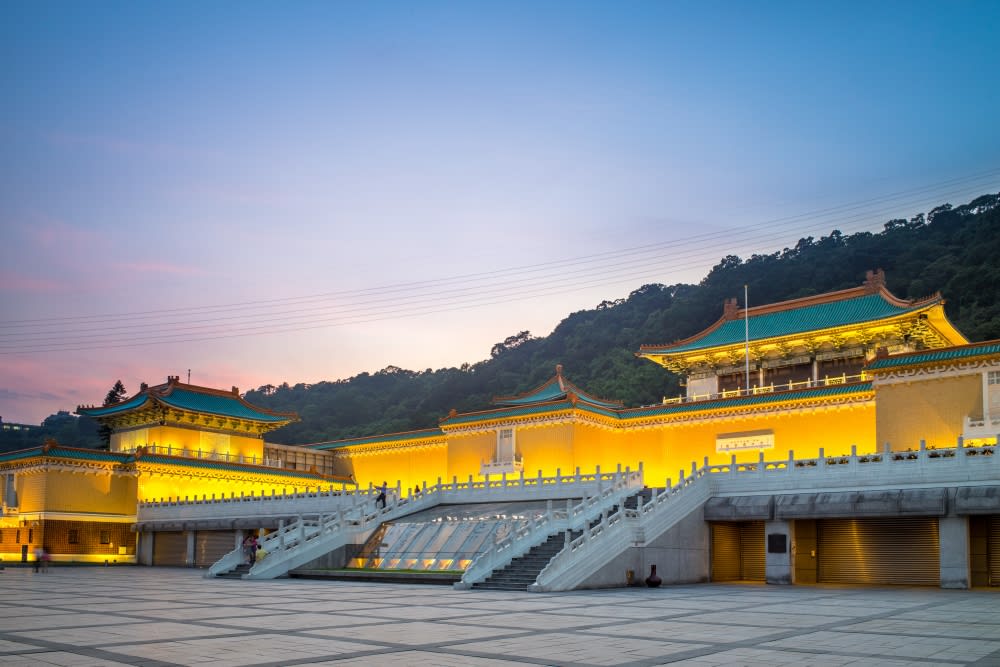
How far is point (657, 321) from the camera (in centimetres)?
8844

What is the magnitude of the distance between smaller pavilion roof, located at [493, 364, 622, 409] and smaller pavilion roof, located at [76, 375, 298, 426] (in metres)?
16.6

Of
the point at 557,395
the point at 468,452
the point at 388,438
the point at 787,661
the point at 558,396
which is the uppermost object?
the point at 557,395

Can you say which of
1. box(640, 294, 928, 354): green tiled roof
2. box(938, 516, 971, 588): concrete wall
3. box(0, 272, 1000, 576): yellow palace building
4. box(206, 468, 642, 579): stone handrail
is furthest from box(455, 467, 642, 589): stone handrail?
box(640, 294, 928, 354): green tiled roof

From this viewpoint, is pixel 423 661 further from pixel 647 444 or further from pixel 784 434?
pixel 647 444

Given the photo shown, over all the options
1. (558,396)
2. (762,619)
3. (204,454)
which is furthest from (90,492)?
(762,619)

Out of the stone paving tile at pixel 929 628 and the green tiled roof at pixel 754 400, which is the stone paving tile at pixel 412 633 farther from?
the green tiled roof at pixel 754 400

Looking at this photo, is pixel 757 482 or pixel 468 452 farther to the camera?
pixel 468 452

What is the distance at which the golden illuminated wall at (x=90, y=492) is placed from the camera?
154 feet

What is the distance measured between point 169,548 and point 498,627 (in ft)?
127

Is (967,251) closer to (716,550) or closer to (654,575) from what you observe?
(716,550)

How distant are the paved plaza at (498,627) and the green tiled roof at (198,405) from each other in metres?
31.4

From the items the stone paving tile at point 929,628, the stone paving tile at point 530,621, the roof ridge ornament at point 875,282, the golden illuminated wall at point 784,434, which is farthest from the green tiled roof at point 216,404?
the stone paving tile at point 929,628

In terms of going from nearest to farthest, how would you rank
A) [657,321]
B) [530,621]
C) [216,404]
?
[530,621]
[216,404]
[657,321]

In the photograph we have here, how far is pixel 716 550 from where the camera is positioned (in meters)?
30.7
